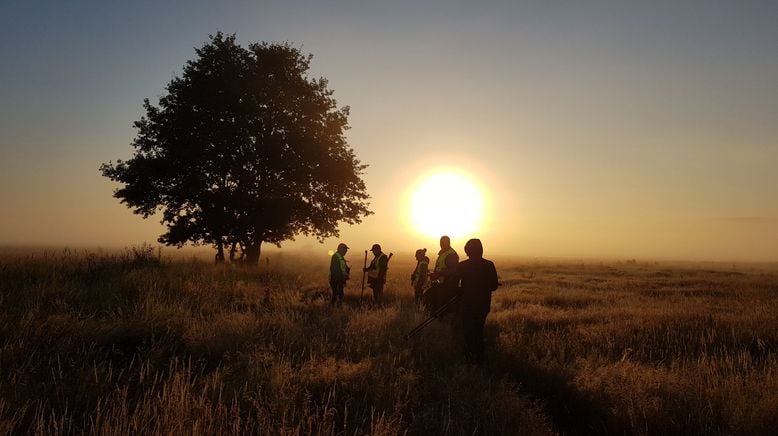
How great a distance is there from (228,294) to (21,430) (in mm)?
8907

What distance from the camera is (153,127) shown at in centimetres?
2102

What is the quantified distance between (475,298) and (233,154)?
1702cm

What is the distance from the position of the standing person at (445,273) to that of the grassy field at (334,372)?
839 millimetres

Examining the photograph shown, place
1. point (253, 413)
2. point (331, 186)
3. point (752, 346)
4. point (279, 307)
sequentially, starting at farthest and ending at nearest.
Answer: point (331, 186), point (279, 307), point (752, 346), point (253, 413)

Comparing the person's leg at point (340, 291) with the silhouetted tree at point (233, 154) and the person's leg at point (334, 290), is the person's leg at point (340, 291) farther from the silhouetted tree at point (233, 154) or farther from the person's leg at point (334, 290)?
the silhouetted tree at point (233, 154)

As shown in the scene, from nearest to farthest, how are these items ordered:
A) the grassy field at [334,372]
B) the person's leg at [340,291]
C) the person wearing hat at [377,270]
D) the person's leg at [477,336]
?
the grassy field at [334,372] < the person's leg at [477,336] < the person's leg at [340,291] < the person wearing hat at [377,270]

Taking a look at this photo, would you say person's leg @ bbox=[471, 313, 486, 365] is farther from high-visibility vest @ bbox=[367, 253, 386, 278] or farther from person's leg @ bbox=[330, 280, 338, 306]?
high-visibility vest @ bbox=[367, 253, 386, 278]

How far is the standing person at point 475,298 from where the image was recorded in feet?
25.9

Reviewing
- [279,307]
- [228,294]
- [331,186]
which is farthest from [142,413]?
[331,186]

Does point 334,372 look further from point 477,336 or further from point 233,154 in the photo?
point 233,154

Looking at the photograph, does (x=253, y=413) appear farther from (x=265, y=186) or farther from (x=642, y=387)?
(x=265, y=186)

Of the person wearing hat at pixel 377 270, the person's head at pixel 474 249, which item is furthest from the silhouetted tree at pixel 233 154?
the person's head at pixel 474 249

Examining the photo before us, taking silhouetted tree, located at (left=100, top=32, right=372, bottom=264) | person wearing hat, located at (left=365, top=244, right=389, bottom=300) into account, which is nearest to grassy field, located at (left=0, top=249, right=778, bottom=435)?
person wearing hat, located at (left=365, top=244, right=389, bottom=300)

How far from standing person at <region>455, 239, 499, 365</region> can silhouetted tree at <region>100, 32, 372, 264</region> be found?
575 inches
